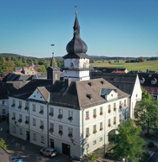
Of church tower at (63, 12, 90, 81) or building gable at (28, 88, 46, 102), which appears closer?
building gable at (28, 88, 46, 102)

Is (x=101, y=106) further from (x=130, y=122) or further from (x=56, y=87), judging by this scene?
(x=56, y=87)

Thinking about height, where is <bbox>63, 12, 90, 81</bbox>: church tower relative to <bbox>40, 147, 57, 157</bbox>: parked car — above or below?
above

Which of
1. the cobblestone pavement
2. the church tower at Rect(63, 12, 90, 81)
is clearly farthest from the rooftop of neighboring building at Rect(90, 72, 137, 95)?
the cobblestone pavement

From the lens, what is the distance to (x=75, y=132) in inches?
1291

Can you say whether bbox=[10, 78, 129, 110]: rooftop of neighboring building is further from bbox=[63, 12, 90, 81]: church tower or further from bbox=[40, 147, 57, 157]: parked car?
bbox=[40, 147, 57, 157]: parked car

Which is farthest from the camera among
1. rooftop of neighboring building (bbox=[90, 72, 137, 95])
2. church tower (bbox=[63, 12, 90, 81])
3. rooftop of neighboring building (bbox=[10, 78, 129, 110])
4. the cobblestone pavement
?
rooftop of neighboring building (bbox=[90, 72, 137, 95])

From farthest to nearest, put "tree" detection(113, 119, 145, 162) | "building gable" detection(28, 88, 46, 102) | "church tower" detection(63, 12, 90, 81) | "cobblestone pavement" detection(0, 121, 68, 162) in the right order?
"church tower" detection(63, 12, 90, 81) < "building gable" detection(28, 88, 46, 102) < "cobblestone pavement" detection(0, 121, 68, 162) < "tree" detection(113, 119, 145, 162)

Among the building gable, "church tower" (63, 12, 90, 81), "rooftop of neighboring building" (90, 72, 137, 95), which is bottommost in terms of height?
the building gable

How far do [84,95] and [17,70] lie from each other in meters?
128

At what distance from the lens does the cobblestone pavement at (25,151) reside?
109 feet

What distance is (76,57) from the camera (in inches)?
1618

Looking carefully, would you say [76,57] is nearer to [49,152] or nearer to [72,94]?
[72,94]

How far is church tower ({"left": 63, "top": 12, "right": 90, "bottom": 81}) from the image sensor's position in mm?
41469

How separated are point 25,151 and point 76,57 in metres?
21.7
